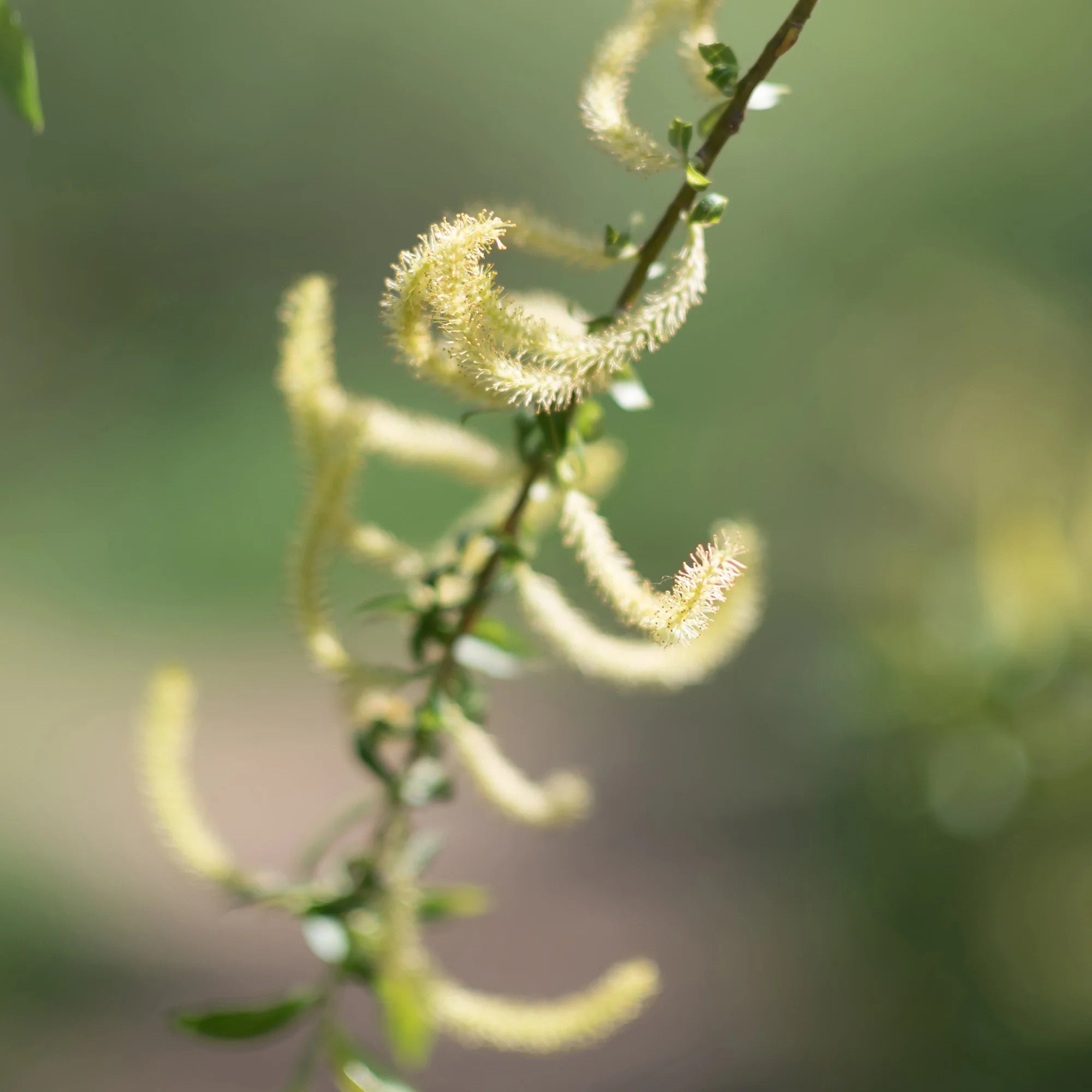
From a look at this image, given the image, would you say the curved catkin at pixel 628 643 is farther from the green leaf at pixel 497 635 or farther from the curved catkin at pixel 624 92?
the curved catkin at pixel 624 92

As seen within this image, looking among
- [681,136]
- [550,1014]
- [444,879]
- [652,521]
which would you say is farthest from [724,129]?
[652,521]

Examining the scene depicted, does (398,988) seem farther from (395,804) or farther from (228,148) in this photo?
(228,148)

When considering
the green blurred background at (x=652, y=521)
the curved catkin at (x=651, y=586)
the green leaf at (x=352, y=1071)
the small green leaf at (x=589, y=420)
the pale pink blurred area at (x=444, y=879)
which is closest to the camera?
the curved catkin at (x=651, y=586)

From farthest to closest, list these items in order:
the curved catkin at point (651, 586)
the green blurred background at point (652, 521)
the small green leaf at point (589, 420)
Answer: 1. the green blurred background at point (652, 521)
2. the small green leaf at point (589, 420)
3. the curved catkin at point (651, 586)

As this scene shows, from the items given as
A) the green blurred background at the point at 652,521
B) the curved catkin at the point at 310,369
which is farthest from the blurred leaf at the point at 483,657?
the green blurred background at the point at 652,521

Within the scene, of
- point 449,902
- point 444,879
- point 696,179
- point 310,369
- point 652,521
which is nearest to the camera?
point 696,179

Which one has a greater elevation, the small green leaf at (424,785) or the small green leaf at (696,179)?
the small green leaf at (696,179)

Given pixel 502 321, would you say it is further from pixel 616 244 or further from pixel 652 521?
pixel 652 521

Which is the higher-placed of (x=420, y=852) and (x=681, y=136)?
(x=681, y=136)
